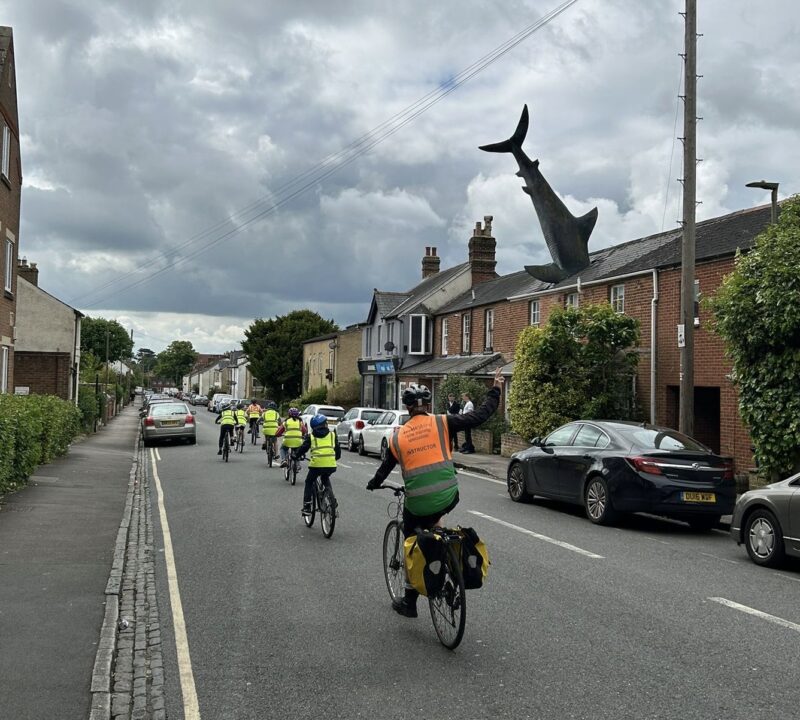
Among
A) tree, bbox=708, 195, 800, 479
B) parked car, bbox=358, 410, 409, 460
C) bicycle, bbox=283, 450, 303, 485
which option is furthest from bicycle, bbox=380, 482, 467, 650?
parked car, bbox=358, 410, 409, 460

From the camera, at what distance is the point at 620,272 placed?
22328mm

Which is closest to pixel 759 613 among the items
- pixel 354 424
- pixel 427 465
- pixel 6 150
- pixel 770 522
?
pixel 770 522

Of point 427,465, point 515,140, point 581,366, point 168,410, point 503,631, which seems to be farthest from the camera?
point 168,410

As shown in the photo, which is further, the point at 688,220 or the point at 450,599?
the point at 688,220

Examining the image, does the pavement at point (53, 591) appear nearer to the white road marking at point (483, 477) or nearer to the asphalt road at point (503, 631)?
the asphalt road at point (503, 631)

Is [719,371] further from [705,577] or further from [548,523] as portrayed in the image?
[705,577]

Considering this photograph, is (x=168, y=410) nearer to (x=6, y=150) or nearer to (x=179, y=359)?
(x=6, y=150)

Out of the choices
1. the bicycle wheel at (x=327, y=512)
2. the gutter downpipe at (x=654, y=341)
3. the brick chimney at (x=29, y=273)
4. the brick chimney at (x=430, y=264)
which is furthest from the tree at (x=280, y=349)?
the bicycle wheel at (x=327, y=512)

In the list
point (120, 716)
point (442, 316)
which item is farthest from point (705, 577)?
point (442, 316)

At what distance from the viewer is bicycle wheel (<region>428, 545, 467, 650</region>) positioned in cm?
550

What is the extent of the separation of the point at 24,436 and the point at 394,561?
31.9ft

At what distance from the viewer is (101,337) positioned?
112 metres

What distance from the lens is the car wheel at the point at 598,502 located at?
1149cm

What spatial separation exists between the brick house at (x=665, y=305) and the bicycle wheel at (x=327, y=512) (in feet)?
26.9
